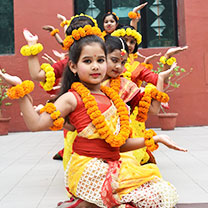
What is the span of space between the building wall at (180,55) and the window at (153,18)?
1.07 ft

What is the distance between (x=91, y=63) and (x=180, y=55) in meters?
5.39

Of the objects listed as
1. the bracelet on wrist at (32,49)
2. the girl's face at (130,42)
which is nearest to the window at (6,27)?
the girl's face at (130,42)

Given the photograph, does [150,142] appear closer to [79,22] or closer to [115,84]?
[115,84]

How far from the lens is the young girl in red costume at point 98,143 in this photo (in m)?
1.76

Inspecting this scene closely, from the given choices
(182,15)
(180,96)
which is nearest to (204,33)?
(182,15)

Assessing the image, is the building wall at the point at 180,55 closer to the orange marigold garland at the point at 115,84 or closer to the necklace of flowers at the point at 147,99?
the orange marigold garland at the point at 115,84

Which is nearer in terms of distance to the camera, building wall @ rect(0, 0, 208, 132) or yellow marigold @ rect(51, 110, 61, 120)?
yellow marigold @ rect(51, 110, 61, 120)

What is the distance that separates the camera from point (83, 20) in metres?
2.53

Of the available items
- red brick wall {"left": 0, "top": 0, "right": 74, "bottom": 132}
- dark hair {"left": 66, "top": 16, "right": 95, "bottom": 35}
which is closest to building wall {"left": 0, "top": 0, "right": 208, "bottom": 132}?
red brick wall {"left": 0, "top": 0, "right": 74, "bottom": 132}

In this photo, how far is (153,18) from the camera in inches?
285

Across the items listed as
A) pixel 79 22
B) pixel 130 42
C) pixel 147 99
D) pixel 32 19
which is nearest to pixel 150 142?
pixel 147 99

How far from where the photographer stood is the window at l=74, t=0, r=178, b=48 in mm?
7230

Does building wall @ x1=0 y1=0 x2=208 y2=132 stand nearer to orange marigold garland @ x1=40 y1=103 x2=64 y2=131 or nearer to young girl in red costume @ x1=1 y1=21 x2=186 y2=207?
young girl in red costume @ x1=1 y1=21 x2=186 y2=207

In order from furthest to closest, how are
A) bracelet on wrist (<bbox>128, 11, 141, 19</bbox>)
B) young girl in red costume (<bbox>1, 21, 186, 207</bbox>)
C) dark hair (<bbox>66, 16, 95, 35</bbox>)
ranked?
1. bracelet on wrist (<bbox>128, 11, 141, 19</bbox>)
2. dark hair (<bbox>66, 16, 95, 35</bbox>)
3. young girl in red costume (<bbox>1, 21, 186, 207</bbox>)
